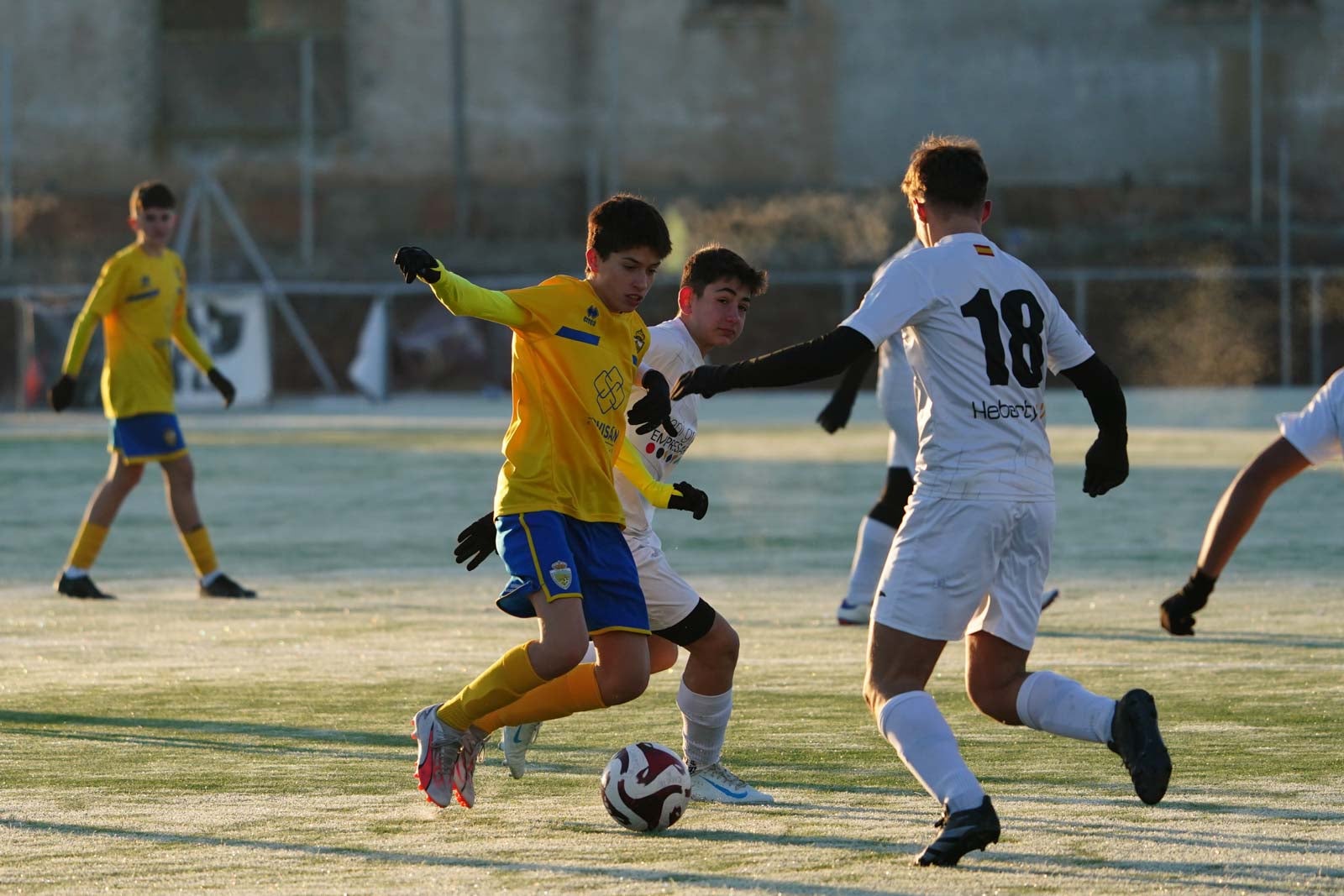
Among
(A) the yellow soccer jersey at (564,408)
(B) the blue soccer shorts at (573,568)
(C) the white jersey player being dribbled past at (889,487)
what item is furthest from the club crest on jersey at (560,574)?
(C) the white jersey player being dribbled past at (889,487)

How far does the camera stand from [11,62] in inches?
1496

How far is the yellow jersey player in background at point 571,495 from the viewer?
581 centimetres

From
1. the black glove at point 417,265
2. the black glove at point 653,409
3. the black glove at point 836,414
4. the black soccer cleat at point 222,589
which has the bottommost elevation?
the black soccer cleat at point 222,589

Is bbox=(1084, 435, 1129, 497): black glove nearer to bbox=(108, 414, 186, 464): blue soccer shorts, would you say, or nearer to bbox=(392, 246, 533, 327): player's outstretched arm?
bbox=(392, 246, 533, 327): player's outstretched arm

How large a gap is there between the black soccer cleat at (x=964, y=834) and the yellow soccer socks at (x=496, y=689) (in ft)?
4.02

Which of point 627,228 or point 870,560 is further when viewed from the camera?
point 870,560

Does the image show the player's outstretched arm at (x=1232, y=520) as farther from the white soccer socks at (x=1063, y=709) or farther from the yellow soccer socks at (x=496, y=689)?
the yellow soccer socks at (x=496, y=689)

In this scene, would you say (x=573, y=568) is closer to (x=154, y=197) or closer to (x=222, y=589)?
(x=222, y=589)

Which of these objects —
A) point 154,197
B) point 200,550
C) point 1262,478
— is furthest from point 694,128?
point 1262,478

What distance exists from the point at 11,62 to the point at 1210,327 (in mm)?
20576

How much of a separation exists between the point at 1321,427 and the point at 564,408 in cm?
200

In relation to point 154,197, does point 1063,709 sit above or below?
below

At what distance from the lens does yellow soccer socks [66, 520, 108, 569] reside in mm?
11094

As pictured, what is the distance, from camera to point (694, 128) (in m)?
37.7
